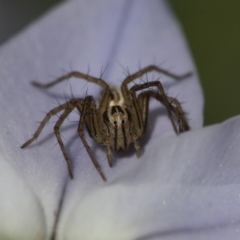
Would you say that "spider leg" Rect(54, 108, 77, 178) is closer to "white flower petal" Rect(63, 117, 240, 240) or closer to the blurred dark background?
"white flower petal" Rect(63, 117, 240, 240)

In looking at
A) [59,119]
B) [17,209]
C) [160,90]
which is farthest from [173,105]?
[17,209]

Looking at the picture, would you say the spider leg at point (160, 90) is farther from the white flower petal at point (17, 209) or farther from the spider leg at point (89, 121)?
the white flower petal at point (17, 209)

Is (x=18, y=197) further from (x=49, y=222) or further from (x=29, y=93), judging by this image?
(x=29, y=93)

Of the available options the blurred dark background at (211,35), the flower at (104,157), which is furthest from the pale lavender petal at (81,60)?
the blurred dark background at (211,35)

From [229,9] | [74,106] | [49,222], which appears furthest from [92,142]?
[229,9]

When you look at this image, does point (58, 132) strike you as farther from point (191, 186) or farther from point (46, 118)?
point (191, 186)

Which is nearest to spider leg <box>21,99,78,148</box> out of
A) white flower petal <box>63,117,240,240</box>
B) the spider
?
the spider
